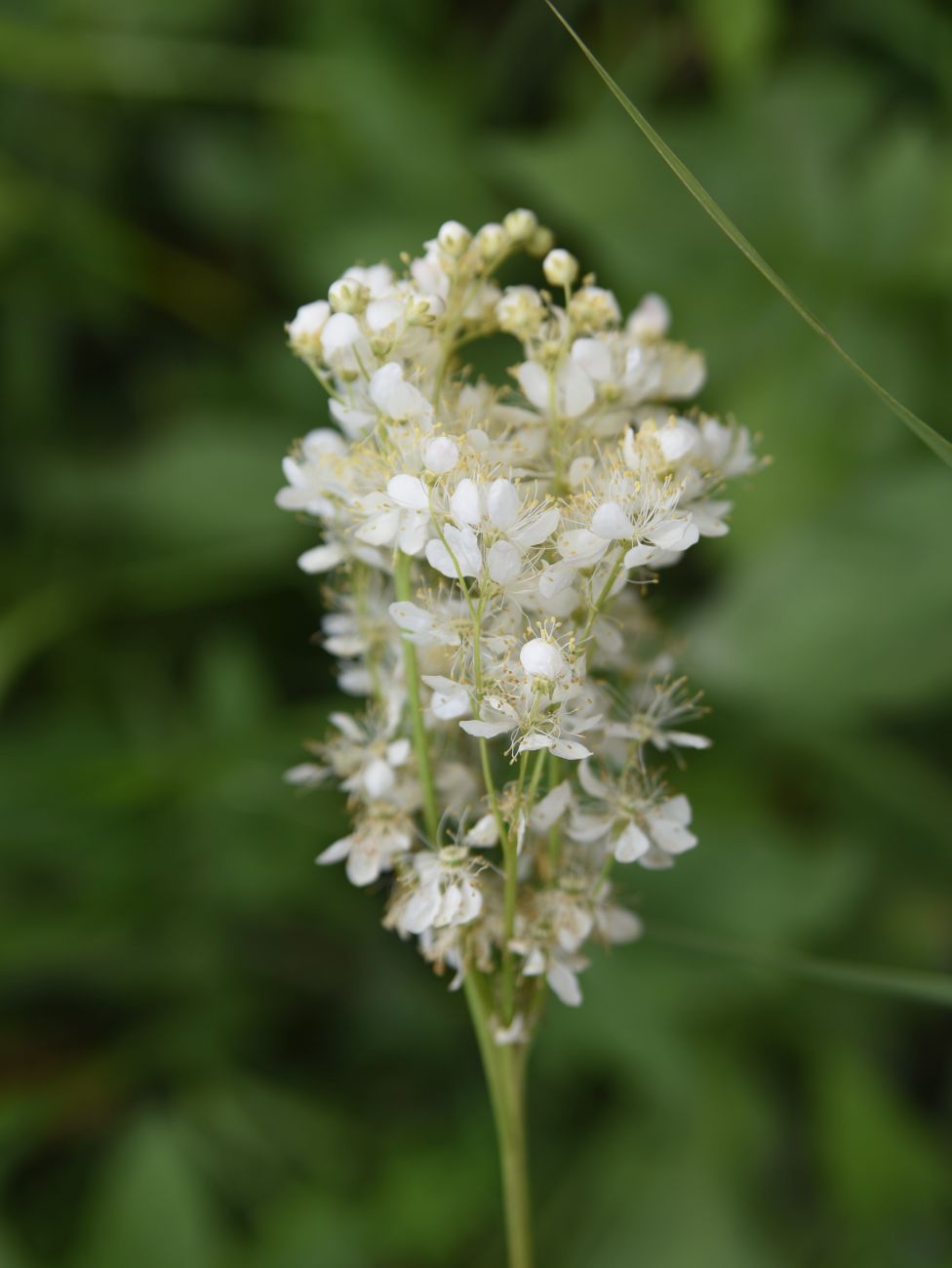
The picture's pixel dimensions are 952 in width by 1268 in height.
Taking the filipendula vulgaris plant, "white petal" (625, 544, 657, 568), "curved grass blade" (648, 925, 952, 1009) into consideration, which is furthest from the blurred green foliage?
"white petal" (625, 544, 657, 568)

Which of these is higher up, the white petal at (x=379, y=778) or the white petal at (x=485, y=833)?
the white petal at (x=379, y=778)

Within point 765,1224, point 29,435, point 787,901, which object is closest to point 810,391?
point 787,901

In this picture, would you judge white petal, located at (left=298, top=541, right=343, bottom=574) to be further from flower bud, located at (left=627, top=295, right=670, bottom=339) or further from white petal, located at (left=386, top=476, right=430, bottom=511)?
flower bud, located at (left=627, top=295, right=670, bottom=339)

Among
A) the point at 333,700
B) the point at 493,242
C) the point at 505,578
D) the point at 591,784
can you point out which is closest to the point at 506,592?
the point at 505,578

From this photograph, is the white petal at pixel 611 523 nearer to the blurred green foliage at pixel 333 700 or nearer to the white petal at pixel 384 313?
the white petal at pixel 384 313

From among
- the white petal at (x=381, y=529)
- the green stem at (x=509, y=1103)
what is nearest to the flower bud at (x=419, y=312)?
the white petal at (x=381, y=529)

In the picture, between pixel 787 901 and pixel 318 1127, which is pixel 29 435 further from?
pixel 787 901

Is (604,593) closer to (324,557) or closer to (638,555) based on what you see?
→ (638,555)

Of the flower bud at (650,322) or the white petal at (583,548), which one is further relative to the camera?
the flower bud at (650,322)
